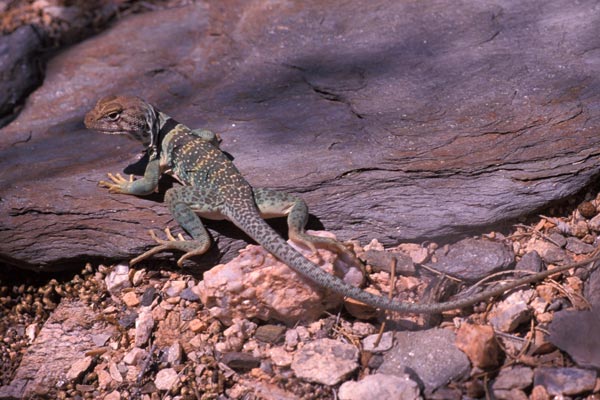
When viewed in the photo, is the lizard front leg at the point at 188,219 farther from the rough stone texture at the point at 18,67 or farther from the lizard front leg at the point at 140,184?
the rough stone texture at the point at 18,67

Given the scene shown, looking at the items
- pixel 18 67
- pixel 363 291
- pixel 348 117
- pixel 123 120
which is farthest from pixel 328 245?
pixel 18 67

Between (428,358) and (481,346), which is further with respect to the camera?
(428,358)

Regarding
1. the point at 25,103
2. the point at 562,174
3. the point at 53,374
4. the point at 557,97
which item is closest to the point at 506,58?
the point at 557,97

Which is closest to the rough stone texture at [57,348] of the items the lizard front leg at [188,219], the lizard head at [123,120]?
the lizard front leg at [188,219]

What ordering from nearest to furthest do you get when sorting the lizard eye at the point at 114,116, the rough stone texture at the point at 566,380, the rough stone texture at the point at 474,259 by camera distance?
1. the rough stone texture at the point at 566,380
2. the rough stone texture at the point at 474,259
3. the lizard eye at the point at 114,116

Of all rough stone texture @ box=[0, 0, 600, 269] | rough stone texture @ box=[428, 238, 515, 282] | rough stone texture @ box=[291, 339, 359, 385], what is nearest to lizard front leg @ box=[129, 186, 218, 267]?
rough stone texture @ box=[0, 0, 600, 269]

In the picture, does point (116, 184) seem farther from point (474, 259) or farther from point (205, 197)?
point (474, 259)

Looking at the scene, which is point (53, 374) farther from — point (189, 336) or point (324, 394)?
point (324, 394)
